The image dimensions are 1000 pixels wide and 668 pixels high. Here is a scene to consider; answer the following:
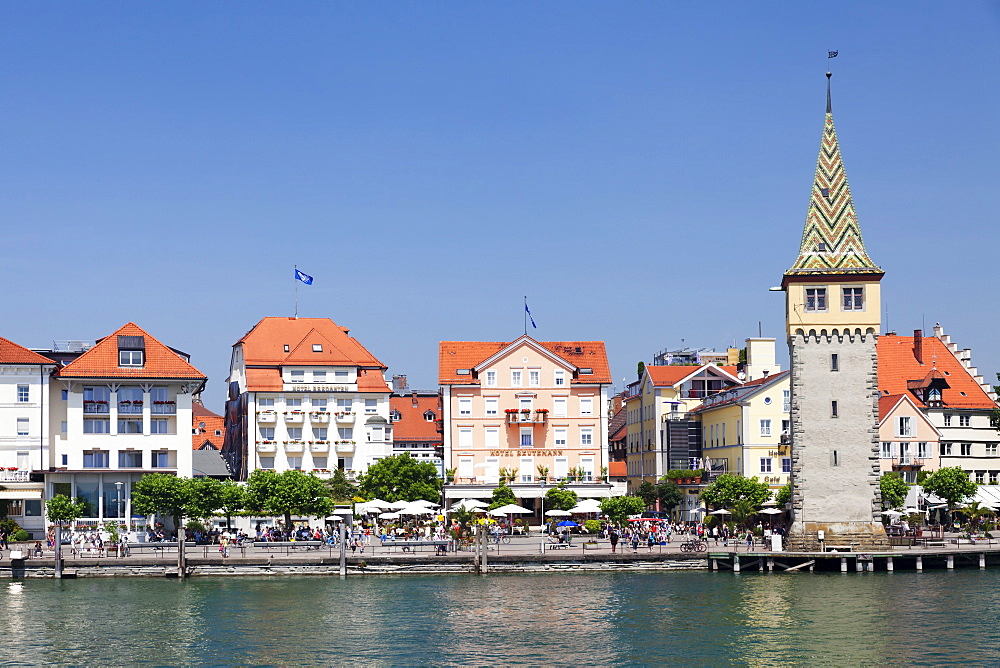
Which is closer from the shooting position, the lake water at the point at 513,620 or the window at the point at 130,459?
the lake water at the point at 513,620

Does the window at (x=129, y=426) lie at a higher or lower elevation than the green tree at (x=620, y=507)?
higher

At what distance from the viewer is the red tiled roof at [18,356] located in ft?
342

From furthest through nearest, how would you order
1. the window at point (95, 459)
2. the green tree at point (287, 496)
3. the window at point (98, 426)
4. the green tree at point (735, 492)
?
the window at point (98, 426) → the window at point (95, 459) → the green tree at point (735, 492) → the green tree at point (287, 496)

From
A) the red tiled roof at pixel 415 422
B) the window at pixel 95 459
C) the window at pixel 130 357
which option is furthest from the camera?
the red tiled roof at pixel 415 422

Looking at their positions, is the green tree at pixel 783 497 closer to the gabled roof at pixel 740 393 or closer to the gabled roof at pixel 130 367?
the gabled roof at pixel 740 393

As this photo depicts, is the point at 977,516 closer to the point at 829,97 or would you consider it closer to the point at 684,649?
the point at 829,97

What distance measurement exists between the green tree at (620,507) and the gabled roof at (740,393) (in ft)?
46.8

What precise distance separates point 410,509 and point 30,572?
83.9 feet

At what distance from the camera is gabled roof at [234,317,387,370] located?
12106 centimetres

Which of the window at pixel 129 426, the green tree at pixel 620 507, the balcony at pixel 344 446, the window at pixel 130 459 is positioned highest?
the window at pixel 129 426

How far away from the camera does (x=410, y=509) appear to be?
96750 mm

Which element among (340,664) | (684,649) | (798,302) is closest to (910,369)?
(798,302)

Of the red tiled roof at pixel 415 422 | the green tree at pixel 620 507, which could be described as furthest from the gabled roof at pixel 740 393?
the red tiled roof at pixel 415 422

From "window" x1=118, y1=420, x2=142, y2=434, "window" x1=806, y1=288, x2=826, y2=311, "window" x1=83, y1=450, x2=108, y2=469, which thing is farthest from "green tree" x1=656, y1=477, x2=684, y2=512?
"window" x1=83, y1=450, x2=108, y2=469
